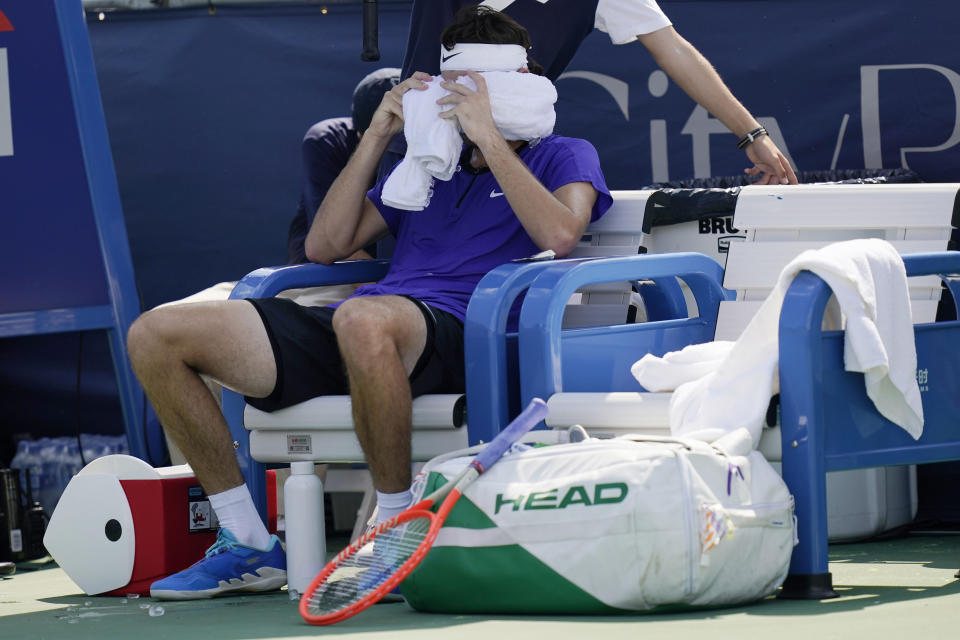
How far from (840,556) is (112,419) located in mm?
2437

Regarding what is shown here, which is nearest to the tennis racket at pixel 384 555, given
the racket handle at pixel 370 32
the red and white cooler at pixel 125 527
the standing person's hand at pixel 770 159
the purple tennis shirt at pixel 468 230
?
the purple tennis shirt at pixel 468 230

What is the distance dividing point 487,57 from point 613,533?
4.27 ft

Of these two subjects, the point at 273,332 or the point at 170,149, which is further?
the point at 170,149

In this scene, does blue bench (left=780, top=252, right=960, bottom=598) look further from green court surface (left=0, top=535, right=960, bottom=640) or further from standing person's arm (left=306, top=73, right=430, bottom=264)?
standing person's arm (left=306, top=73, right=430, bottom=264)

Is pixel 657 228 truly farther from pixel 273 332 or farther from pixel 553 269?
pixel 273 332

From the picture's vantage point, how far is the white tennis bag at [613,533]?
7.77 feet

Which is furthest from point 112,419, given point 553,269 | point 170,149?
point 553,269

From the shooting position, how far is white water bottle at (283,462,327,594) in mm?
2953

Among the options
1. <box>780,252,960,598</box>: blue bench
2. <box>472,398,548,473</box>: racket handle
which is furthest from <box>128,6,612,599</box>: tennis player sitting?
<box>780,252,960,598</box>: blue bench

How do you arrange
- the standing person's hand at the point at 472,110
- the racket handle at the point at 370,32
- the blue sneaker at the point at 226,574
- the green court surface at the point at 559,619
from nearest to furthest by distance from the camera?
the green court surface at the point at 559,619 → the blue sneaker at the point at 226,574 → the standing person's hand at the point at 472,110 → the racket handle at the point at 370,32

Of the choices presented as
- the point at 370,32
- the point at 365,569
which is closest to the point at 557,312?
the point at 365,569

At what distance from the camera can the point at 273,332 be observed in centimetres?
313

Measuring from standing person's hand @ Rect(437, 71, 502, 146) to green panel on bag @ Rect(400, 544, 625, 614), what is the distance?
1.05 metres

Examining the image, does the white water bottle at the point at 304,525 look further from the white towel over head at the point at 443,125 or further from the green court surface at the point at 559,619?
the white towel over head at the point at 443,125
